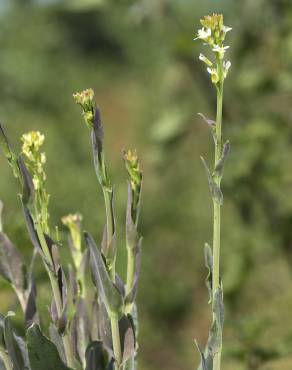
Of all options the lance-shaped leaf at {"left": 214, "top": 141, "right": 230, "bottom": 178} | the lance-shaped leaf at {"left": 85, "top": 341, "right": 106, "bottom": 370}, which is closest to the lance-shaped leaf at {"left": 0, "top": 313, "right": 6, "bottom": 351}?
the lance-shaped leaf at {"left": 85, "top": 341, "right": 106, "bottom": 370}

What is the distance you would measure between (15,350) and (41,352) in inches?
3.3

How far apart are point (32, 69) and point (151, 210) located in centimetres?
466

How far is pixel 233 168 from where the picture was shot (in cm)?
210

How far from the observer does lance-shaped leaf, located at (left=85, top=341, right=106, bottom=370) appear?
1.01 metres

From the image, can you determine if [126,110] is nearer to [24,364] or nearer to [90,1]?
[90,1]

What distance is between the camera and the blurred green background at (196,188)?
2.10 meters

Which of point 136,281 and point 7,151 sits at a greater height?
point 7,151

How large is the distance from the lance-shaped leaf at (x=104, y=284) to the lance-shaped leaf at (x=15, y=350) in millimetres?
126

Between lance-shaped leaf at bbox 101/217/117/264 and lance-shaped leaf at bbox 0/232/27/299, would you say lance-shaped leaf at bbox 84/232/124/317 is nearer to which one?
lance-shaped leaf at bbox 101/217/117/264

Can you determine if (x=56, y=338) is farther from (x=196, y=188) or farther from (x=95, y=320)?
(x=196, y=188)

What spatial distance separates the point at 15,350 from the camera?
1.01m

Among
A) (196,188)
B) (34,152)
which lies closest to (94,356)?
(34,152)

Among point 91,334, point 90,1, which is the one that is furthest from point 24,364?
point 90,1

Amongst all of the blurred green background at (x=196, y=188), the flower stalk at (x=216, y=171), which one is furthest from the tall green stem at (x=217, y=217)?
the blurred green background at (x=196, y=188)
